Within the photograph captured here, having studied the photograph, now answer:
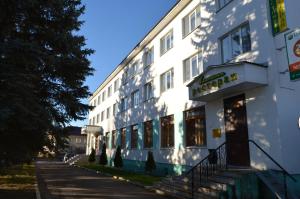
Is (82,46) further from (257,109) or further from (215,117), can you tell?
(257,109)

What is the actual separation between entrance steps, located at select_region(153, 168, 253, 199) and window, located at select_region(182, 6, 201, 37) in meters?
8.37

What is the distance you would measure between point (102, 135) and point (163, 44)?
1808 cm

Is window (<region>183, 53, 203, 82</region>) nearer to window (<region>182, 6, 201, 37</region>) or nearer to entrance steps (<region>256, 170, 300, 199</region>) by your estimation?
window (<region>182, 6, 201, 37</region>)

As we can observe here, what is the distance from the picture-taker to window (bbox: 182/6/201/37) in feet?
53.6

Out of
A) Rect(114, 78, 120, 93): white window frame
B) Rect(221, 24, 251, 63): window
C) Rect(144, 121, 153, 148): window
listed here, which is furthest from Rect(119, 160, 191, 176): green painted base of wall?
Rect(114, 78, 120, 93): white window frame

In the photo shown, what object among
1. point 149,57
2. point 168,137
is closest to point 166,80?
point 168,137

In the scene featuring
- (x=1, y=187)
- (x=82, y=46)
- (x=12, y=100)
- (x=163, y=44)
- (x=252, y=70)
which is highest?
(x=163, y=44)

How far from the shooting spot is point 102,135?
116ft

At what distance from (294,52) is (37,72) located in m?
9.53

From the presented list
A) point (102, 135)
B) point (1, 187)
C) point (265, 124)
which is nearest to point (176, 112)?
point (265, 124)

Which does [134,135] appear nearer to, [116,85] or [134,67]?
[134,67]

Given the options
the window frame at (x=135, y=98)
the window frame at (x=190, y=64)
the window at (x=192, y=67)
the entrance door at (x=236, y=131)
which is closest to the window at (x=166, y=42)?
the window frame at (x=190, y=64)

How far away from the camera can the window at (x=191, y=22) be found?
16.3m

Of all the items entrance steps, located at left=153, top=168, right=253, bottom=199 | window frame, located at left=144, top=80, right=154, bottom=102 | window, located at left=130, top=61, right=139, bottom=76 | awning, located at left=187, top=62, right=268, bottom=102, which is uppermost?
window, located at left=130, top=61, right=139, bottom=76
